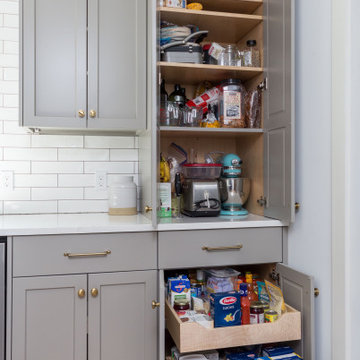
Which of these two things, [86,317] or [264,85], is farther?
[264,85]

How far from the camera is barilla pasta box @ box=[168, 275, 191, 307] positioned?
5.38 ft

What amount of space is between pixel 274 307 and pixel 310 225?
395mm

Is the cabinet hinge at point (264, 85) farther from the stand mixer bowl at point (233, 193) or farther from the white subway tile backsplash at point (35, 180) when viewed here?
the white subway tile backsplash at point (35, 180)

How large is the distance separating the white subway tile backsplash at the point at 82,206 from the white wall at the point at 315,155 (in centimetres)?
113

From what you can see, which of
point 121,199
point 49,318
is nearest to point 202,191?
point 121,199

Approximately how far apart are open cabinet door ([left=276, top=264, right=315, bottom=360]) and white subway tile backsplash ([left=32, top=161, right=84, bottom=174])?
131 centimetres

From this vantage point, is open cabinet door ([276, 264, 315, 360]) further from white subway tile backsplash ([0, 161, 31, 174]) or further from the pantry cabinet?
white subway tile backsplash ([0, 161, 31, 174])

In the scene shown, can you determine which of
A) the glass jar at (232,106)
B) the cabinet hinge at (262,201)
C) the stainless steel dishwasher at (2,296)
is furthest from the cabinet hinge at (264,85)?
the stainless steel dishwasher at (2,296)

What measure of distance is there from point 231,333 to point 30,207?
1.37 m

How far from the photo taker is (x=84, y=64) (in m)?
1.87

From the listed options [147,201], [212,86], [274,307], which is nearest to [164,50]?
[212,86]

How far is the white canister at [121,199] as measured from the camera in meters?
2.06

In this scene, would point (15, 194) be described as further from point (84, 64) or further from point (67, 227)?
point (84, 64)

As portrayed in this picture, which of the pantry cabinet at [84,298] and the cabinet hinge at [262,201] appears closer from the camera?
the pantry cabinet at [84,298]
